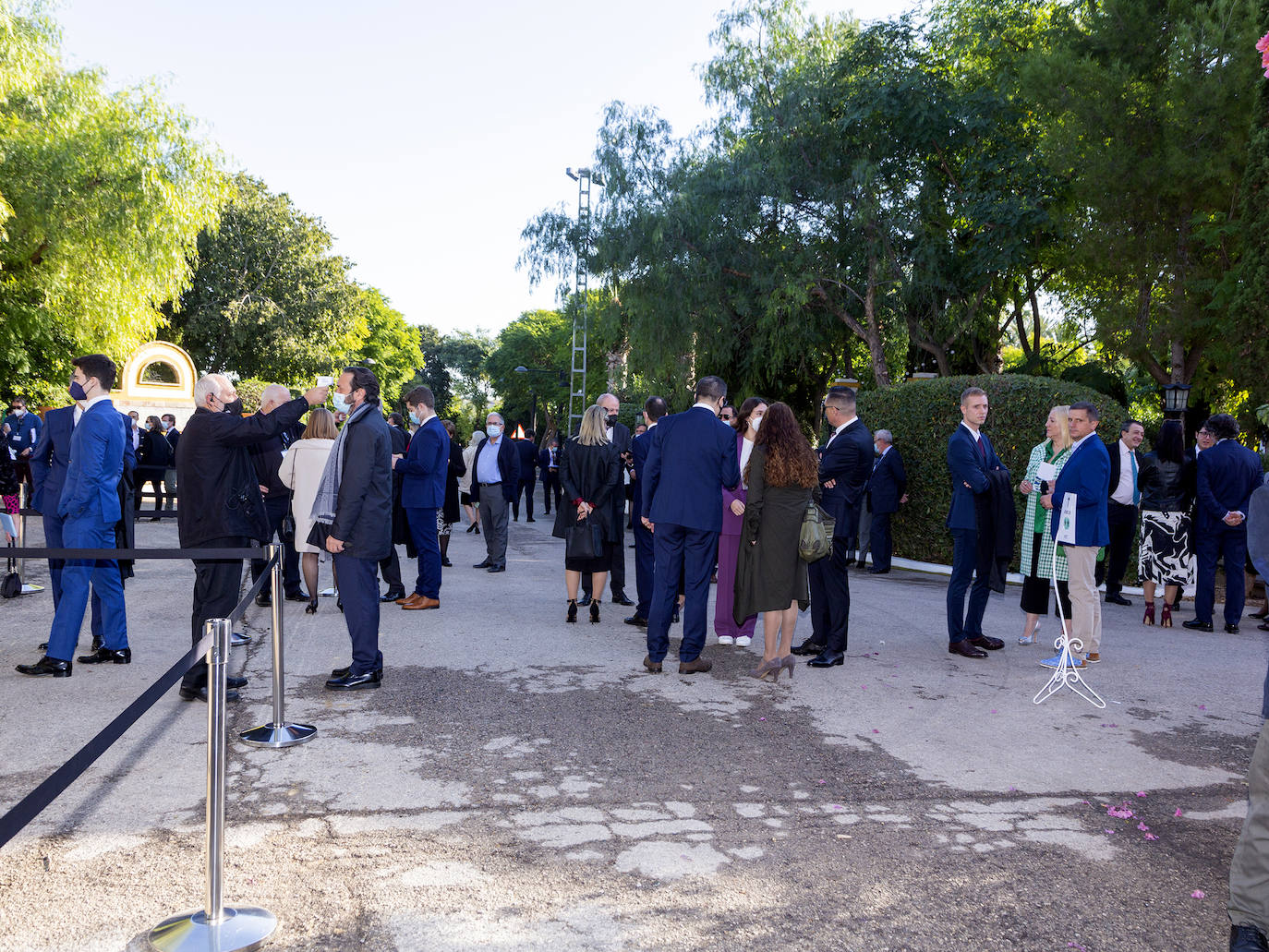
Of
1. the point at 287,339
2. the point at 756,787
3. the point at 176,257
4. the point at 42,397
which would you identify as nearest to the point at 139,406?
the point at 42,397

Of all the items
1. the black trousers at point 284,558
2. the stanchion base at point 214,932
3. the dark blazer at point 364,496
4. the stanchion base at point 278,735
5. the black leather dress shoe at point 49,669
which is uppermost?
the dark blazer at point 364,496

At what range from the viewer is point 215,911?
10.3 feet

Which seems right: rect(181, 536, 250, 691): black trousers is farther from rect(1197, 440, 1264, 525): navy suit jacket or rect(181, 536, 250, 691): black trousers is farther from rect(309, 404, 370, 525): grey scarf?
rect(1197, 440, 1264, 525): navy suit jacket

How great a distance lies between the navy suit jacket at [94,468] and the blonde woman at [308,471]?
241 centimetres

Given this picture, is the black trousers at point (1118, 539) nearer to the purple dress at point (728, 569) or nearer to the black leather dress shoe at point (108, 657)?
the purple dress at point (728, 569)

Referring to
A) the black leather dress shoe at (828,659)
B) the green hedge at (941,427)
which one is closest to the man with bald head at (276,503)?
the black leather dress shoe at (828,659)

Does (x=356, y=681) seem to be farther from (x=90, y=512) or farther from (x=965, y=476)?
(x=965, y=476)

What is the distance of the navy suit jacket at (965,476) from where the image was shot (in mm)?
7742

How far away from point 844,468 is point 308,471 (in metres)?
4.66

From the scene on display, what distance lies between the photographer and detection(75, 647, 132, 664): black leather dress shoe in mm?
6969

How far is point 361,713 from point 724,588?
10.9ft

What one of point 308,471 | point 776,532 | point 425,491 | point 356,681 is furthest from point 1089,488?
point 308,471

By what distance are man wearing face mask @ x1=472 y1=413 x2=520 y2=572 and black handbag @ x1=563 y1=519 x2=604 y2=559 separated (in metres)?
3.64

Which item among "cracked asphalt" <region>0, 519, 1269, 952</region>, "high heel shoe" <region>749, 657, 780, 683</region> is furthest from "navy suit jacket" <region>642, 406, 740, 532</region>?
"cracked asphalt" <region>0, 519, 1269, 952</region>
